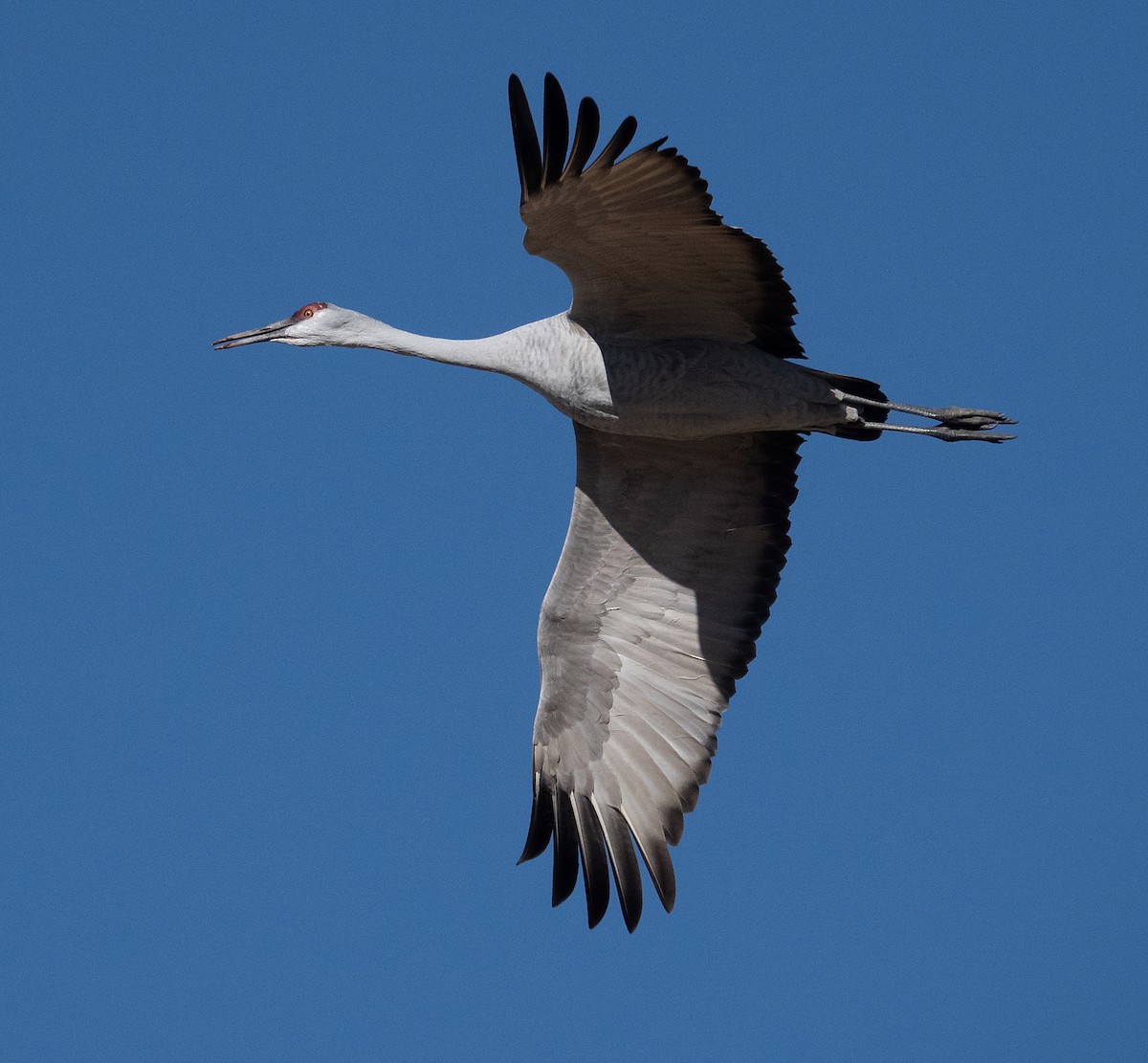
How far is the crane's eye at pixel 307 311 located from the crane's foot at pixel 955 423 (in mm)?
3702

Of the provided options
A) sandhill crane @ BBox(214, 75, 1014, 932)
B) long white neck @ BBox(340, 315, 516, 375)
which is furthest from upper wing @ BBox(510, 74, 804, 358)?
long white neck @ BBox(340, 315, 516, 375)

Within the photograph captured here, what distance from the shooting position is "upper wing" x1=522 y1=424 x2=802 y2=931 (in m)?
11.4

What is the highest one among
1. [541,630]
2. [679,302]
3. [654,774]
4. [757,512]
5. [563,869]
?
[679,302]

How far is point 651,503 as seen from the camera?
38.0 feet

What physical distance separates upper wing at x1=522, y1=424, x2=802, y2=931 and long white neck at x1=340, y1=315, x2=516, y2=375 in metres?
1.07

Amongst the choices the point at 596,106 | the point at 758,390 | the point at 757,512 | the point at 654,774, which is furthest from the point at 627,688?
the point at 596,106

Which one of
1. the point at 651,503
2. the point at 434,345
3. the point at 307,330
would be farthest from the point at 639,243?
the point at 307,330

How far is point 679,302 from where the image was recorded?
34.0 ft

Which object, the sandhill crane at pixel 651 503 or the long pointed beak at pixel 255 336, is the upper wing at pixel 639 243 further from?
the long pointed beak at pixel 255 336

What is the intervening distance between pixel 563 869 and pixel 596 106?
512cm

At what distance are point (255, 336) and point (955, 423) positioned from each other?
4779mm

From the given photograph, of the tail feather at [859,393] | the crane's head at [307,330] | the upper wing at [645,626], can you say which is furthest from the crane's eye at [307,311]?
the tail feather at [859,393]

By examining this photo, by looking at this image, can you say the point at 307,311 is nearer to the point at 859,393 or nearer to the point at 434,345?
the point at 434,345

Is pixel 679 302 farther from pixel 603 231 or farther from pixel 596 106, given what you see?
pixel 596 106
